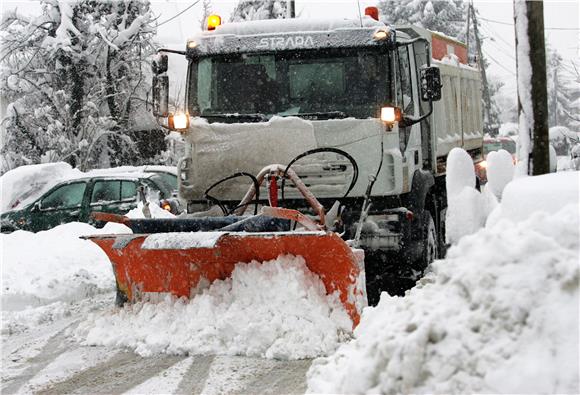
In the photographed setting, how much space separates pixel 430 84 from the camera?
331 inches

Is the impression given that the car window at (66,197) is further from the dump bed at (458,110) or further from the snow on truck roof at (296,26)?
the dump bed at (458,110)

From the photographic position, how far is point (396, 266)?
8.28 meters

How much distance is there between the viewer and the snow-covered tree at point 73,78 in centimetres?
2384

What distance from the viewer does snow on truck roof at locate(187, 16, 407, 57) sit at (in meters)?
8.35

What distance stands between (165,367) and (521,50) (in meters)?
3.63

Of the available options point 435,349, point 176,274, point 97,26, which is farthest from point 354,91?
point 97,26

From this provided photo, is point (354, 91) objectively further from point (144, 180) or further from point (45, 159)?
point (45, 159)

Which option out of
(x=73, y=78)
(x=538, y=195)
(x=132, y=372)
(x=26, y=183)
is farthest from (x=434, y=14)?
(x=538, y=195)

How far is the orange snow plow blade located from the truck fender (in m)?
2.22

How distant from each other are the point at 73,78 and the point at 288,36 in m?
17.3

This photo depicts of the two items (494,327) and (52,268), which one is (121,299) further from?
(494,327)

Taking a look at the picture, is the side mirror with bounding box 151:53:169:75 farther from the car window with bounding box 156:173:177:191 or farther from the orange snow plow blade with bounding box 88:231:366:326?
the car window with bounding box 156:173:177:191

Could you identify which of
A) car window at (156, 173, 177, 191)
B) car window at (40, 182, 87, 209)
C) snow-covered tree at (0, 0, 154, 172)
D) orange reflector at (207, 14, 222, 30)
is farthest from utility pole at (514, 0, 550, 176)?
snow-covered tree at (0, 0, 154, 172)

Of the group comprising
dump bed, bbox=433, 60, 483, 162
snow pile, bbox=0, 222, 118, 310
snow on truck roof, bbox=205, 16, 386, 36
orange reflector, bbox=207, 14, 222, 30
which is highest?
orange reflector, bbox=207, 14, 222, 30
